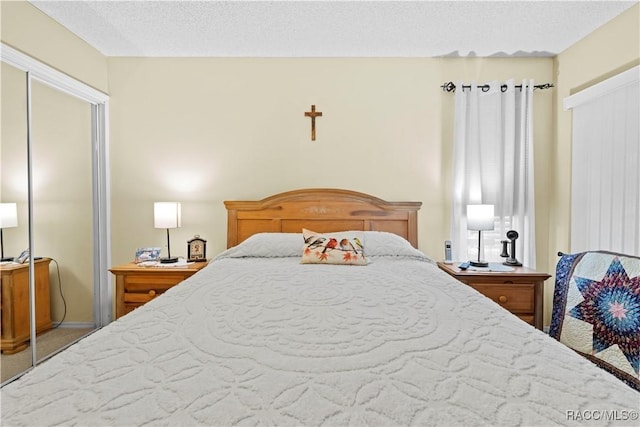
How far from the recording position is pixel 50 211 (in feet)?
8.34

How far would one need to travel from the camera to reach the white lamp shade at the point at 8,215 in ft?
7.14

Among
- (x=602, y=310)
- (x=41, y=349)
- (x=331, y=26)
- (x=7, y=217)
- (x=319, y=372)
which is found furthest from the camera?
(x=331, y=26)

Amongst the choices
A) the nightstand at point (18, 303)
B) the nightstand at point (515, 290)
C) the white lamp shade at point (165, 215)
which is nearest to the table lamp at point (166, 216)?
the white lamp shade at point (165, 215)

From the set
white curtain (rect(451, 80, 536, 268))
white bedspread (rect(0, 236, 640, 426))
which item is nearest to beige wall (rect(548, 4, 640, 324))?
white curtain (rect(451, 80, 536, 268))

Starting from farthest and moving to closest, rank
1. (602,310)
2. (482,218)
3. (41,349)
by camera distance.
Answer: (482,218) → (41,349) → (602,310)

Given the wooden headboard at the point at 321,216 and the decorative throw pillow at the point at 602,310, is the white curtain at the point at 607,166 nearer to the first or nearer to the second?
the decorative throw pillow at the point at 602,310

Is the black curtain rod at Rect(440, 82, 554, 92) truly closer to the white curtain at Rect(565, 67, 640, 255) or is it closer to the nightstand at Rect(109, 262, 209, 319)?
the white curtain at Rect(565, 67, 640, 255)

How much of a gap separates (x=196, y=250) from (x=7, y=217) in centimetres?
124

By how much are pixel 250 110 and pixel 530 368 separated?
9.41 ft

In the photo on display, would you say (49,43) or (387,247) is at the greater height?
(49,43)

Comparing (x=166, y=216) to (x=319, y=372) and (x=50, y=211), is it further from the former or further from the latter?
(x=319, y=372)

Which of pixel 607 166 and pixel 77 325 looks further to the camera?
pixel 77 325

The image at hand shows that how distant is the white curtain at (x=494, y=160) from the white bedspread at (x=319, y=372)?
186 cm

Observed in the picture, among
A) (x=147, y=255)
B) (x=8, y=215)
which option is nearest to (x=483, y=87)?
(x=147, y=255)
